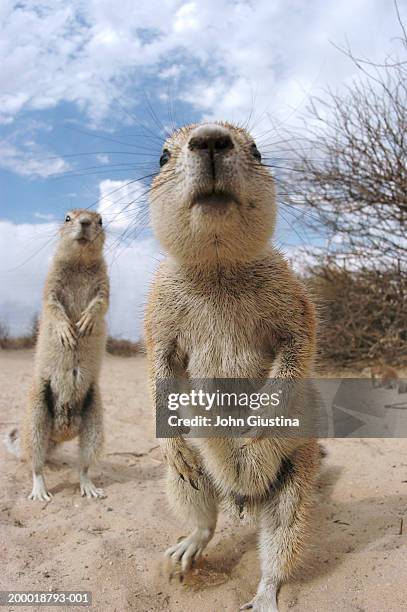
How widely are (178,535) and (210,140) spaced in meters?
2.63

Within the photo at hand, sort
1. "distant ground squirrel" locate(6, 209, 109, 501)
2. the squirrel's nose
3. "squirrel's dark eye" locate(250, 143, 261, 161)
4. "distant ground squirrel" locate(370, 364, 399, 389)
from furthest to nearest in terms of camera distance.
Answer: "distant ground squirrel" locate(370, 364, 399, 389) < "distant ground squirrel" locate(6, 209, 109, 501) < "squirrel's dark eye" locate(250, 143, 261, 161) < the squirrel's nose

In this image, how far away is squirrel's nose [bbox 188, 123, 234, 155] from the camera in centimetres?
211

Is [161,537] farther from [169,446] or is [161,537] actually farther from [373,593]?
[373,593]

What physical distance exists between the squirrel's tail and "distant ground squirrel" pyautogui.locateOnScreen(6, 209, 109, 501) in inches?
0.4

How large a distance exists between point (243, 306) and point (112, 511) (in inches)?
98.6

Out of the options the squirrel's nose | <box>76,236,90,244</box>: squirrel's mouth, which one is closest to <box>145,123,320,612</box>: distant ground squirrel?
the squirrel's nose

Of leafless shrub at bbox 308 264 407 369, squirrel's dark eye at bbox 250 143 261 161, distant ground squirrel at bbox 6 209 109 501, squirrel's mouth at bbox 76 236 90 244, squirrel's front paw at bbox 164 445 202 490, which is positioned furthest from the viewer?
leafless shrub at bbox 308 264 407 369

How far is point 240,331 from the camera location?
2562mm

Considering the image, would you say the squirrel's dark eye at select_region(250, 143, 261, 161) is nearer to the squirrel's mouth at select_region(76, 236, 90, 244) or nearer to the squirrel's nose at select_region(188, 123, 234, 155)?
the squirrel's nose at select_region(188, 123, 234, 155)

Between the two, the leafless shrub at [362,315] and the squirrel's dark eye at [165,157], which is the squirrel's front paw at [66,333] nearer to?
the squirrel's dark eye at [165,157]

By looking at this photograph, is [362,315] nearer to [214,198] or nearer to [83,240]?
[83,240]

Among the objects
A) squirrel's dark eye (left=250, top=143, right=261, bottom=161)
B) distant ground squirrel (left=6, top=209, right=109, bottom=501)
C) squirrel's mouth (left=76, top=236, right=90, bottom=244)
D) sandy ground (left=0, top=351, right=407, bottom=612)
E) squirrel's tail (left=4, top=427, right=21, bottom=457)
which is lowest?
sandy ground (left=0, top=351, right=407, bottom=612)

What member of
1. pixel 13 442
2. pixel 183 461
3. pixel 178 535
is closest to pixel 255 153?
pixel 183 461

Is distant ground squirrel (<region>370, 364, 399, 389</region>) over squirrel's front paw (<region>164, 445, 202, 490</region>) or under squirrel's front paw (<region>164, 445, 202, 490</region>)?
over
